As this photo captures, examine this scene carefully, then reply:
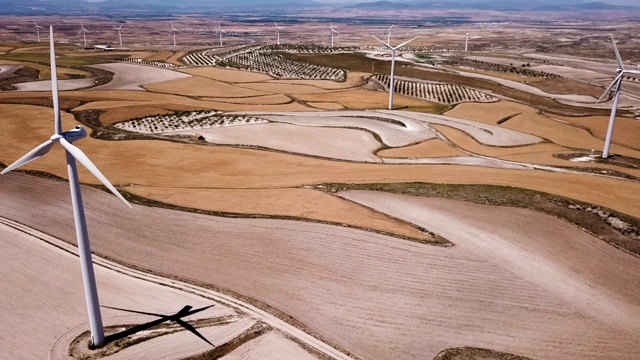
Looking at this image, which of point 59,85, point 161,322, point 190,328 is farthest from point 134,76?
point 190,328

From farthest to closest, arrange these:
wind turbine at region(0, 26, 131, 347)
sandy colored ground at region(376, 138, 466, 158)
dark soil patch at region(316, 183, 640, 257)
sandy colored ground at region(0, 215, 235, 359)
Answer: sandy colored ground at region(376, 138, 466, 158) < dark soil patch at region(316, 183, 640, 257) < sandy colored ground at region(0, 215, 235, 359) < wind turbine at region(0, 26, 131, 347)

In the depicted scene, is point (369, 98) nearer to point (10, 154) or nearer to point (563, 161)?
point (563, 161)

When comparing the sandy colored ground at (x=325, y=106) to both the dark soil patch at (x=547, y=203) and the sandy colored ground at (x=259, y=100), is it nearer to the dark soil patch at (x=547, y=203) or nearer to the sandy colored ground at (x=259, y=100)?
the sandy colored ground at (x=259, y=100)

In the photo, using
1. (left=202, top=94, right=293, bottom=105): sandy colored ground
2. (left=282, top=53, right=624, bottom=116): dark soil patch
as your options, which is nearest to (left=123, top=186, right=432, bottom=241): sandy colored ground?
(left=202, top=94, right=293, bottom=105): sandy colored ground

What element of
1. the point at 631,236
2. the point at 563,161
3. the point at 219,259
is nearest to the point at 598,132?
the point at 563,161

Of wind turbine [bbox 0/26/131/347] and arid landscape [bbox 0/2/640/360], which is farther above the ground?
wind turbine [bbox 0/26/131/347]

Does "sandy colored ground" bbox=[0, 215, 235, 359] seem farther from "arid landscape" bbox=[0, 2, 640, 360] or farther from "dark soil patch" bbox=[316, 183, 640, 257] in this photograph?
"dark soil patch" bbox=[316, 183, 640, 257]

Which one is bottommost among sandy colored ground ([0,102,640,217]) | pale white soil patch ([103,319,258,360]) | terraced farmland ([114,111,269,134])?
pale white soil patch ([103,319,258,360])
